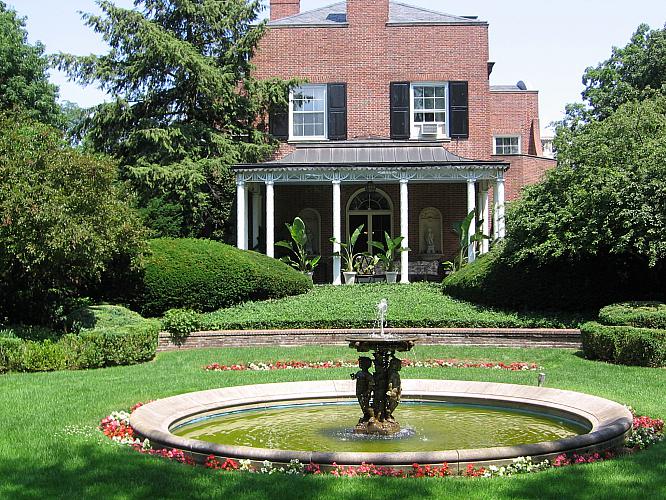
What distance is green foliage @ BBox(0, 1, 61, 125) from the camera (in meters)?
37.2

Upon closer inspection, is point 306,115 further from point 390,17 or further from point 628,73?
point 628,73

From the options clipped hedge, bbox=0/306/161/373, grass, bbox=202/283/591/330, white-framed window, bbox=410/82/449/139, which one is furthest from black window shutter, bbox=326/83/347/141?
clipped hedge, bbox=0/306/161/373

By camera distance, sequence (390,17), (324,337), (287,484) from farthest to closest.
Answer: (390,17)
(324,337)
(287,484)

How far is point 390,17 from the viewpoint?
34406 millimetres

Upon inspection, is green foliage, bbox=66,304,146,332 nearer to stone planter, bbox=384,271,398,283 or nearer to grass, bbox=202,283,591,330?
grass, bbox=202,283,591,330

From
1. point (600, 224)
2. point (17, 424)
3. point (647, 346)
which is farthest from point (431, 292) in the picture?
Result: point (17, 424)

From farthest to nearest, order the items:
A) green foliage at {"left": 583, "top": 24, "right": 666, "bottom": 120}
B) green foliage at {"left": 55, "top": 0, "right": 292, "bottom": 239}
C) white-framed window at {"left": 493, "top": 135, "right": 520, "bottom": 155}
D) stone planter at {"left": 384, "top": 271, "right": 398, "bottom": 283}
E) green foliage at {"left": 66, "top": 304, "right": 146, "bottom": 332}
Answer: white-framed window at {"left": 493, "top": 135, "right": 520, "bottom": 155} < green foliage at {"left": 583, "top": 24, "right": 666, "bottom": 120} < green foliage at {"left": 55, "top": 0, "right": 292, "bottom": 239} < stone planter at {"left": 384, "top": 271, "right": 398, "bottom": 283} < green foliage at {"left": 66, "top": 304, "right": 146, "bottom": 332}

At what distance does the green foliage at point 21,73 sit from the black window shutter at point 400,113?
15.8 m

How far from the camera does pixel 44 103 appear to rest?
38281 mm

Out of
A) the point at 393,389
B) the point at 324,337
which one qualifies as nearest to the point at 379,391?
the point at 393,389

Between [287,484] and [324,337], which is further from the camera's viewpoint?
[324,337]

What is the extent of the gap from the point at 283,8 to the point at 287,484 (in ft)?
107

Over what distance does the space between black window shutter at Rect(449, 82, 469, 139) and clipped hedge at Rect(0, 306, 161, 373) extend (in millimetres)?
17679

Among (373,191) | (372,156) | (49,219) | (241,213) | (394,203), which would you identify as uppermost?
(372,156)
